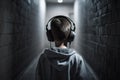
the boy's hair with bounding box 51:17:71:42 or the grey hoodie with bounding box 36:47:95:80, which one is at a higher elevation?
the boy's hair with bounding box 51:17:71:42

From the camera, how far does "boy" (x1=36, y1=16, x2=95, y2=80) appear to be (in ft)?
3.74

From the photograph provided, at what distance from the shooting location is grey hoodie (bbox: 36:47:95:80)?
44.8 inches

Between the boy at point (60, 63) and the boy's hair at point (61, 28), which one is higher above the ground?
the boy's hair at point (61, 28)

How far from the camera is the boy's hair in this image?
47.3 inches

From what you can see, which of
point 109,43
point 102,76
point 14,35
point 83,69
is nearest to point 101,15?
point 109,43

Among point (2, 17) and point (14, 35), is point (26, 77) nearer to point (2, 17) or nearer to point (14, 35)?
point (14, 35)

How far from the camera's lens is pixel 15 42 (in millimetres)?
3494

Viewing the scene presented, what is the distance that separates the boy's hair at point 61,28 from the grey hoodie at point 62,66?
87mm

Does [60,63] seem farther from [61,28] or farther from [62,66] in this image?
[61,28]

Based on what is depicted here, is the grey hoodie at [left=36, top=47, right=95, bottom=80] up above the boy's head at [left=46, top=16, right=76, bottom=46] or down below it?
below

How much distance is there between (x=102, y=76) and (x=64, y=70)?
7.52ft

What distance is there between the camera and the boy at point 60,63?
1.14m

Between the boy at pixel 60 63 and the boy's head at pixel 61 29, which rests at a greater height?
the boy's head at pixel 61 29

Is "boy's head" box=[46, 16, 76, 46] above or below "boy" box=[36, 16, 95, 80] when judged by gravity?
above
